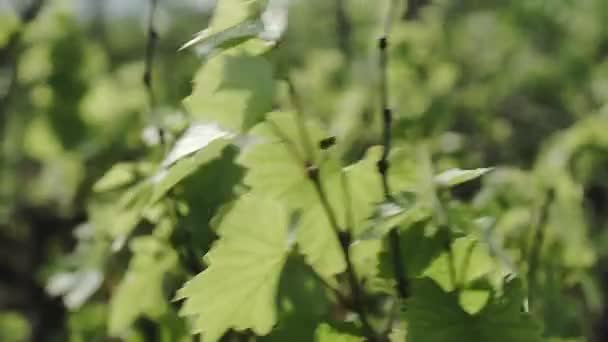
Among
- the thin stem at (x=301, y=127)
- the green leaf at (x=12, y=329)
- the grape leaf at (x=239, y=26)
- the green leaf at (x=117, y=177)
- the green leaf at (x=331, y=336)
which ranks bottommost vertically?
the green leaf at (x=12, y=329)

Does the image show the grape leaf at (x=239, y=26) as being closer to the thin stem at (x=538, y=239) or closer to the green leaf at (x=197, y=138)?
the green leaf at (x=197, y=138)

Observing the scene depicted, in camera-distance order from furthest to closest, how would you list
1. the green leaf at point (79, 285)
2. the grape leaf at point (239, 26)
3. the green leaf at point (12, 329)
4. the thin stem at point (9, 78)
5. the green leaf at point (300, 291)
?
1. the green leaf at point (12, 329)
2. the thin stem at point (9, 78)
3. the green leaf at point (79, 285)
4. the green leaf at point (300, 291)
5. the grape leaf at point (239, 26)

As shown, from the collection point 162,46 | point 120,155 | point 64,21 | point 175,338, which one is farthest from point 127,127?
point 162,46

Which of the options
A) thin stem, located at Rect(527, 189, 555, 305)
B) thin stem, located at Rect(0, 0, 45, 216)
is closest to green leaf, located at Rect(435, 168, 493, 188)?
thin stem, located at Rect(527, 189, 555, 305)

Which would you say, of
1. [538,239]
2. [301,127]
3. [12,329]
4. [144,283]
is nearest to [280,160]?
[301,127]

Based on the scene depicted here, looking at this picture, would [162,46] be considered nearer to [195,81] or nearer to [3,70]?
[3,70]

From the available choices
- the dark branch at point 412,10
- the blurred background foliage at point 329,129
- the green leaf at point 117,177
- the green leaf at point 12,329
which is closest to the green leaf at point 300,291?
the blurred background foliage at point 329,129

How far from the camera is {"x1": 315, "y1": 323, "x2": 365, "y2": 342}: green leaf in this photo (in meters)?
0.82

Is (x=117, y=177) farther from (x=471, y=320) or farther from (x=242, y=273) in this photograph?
(x=471, y=320)

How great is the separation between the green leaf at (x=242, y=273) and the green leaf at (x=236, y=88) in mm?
83

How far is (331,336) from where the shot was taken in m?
0.83

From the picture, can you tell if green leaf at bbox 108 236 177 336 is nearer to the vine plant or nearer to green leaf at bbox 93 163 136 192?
green leaf at bbox 93 163 136 192

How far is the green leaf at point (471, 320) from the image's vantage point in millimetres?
764

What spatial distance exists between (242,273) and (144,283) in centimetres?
36
